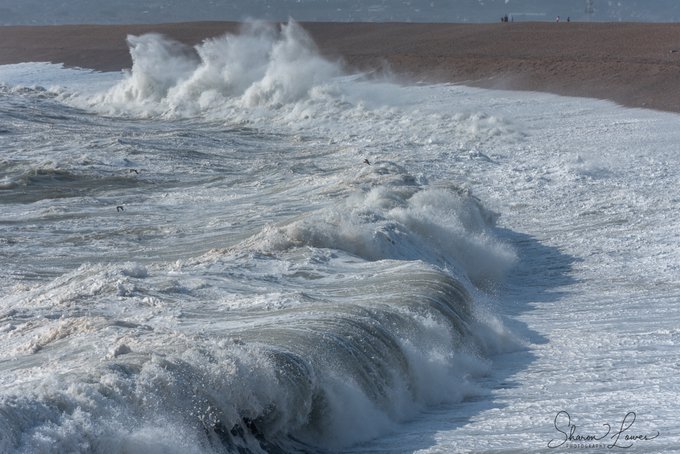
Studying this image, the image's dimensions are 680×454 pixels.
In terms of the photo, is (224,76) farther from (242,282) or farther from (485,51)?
(242,282)

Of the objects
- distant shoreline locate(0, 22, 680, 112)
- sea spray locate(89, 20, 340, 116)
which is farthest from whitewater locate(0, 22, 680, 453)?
sea spray locate(89, 20, 340, 116)

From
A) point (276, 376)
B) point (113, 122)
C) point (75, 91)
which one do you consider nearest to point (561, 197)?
point (276, 376)

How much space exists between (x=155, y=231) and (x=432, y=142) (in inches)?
330

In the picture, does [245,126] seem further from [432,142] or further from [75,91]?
[75,91]

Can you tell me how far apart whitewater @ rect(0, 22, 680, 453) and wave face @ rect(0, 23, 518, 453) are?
0.08 ft

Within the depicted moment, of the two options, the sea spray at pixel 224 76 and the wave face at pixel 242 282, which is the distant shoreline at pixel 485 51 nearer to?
the sea spray at pixel 224 76

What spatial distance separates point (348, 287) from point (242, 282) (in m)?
0.88

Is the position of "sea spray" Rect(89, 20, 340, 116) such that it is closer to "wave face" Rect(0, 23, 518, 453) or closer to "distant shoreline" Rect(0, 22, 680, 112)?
"distant shoreline" Rect(0, 22, 680, 112)

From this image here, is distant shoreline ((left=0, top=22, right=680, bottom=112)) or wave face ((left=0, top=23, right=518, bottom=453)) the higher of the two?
distant shoreline ((left=0, top=22, right=680, bottom=112))

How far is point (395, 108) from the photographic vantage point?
80.6 ft

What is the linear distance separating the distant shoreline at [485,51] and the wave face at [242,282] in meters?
5.21

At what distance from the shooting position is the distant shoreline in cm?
2580

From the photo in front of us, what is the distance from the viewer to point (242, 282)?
31.6ft

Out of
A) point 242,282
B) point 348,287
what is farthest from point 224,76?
point 348,287
